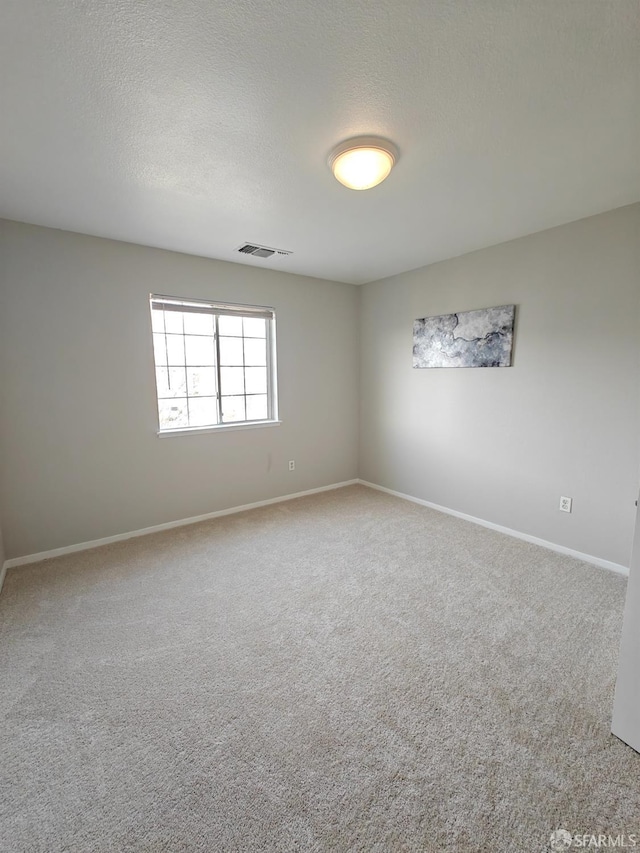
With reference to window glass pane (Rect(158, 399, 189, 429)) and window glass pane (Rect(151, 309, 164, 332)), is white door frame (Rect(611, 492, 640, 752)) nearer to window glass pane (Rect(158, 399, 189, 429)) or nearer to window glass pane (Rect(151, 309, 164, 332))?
window glass pane (Rect(158, 399, 189, 429))

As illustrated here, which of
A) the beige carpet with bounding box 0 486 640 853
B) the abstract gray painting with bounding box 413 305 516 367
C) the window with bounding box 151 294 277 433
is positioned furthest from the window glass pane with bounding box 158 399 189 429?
the abstract gray painting with bounding box 413 305 516 367

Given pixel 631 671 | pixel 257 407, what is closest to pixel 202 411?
pixel 257 407

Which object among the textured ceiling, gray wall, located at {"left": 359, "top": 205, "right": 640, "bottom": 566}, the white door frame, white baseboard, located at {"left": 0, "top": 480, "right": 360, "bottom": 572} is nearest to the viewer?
the textured ceiling

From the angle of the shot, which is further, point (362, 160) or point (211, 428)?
point (211, 428)

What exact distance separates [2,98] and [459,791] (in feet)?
10.1

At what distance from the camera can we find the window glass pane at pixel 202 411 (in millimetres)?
3486

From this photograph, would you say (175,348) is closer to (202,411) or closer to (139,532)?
(202,411)

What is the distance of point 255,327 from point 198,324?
60 centimetres

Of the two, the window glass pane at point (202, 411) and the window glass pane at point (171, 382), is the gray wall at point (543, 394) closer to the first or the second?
the window glass pane at point (202, 411)

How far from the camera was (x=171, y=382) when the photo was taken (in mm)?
3334

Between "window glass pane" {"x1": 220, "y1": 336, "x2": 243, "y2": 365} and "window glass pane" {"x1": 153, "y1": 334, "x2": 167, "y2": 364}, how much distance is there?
0.53m

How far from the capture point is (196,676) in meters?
1.68

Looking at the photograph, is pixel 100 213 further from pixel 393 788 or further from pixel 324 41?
pixel 393 788

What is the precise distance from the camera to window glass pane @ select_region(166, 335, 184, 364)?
3.30 metres
